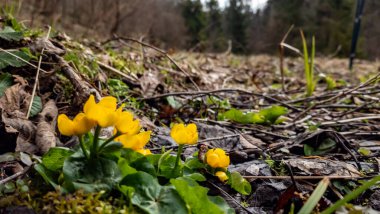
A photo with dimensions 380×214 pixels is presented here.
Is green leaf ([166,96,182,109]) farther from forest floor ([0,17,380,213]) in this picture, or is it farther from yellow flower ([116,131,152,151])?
yellow flower ([116,131,152,151])

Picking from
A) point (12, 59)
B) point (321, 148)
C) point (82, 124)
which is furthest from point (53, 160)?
point (321, 148)

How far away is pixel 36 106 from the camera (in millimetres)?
1455

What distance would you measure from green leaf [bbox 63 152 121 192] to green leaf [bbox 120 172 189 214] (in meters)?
0.04

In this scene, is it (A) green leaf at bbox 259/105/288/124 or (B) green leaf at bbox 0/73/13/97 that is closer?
(B) green leaf at bbox 0/73/13/97

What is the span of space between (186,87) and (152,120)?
1.07 m

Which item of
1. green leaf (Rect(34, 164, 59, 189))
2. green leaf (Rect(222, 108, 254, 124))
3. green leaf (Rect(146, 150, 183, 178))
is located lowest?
green leaf (Rect(222, 108, 254, 124))

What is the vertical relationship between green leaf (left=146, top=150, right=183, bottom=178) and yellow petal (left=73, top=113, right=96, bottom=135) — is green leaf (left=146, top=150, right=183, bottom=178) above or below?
below

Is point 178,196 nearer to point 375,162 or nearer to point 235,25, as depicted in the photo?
point 375,162

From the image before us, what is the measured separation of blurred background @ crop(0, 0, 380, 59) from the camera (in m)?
10.9

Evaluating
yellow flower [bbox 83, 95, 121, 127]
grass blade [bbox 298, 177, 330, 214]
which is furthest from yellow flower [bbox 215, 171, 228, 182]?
yellow flower [bbox 83, 95, 121, 127]

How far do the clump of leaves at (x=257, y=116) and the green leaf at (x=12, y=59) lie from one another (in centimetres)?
106

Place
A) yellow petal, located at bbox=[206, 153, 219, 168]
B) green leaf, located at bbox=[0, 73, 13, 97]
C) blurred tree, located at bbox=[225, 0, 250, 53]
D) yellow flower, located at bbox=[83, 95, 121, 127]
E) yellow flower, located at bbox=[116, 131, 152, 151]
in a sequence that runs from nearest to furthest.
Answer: yellow flower, located at bbox=[83, 95, 121, 127] < yellow flower, located at bbox=[116, 131, 152, 151] < yellow petal, located at bbox=[206, 153, 219, 168] < green leaf, located at bbox=[0, 73, 13, 97] < blurred tree, located at bbox=[225, 0, 250, 53]

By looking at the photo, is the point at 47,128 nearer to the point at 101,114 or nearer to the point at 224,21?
the point at 101,114

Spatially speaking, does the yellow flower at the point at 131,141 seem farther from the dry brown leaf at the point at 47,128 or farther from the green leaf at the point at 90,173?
the dry brown leaf at the point at 47,128
